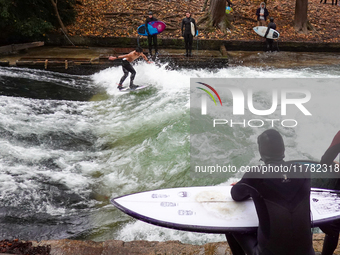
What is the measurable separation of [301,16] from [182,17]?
211 inches

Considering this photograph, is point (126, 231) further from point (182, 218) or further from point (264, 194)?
point (264, 194)

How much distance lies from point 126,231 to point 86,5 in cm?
1350

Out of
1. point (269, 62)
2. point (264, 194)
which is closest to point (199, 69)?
point (269, 62)

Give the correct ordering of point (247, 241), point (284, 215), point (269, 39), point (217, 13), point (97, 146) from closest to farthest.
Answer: point (284, 215) → point (247, 241) → point (97, 146) → point (269, 39) → point (217, 13)

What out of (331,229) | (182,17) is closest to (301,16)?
(182,17)

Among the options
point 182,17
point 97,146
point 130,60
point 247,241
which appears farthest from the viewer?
point 182,17

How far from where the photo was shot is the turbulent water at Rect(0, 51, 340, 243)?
15.1ft

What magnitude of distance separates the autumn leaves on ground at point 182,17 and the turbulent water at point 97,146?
3788 mm

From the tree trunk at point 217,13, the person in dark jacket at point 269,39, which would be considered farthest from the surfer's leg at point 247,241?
the tree trunk at point 217,13

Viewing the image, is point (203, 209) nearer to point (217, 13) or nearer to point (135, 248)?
point (135, 248)

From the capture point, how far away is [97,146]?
6664 mm

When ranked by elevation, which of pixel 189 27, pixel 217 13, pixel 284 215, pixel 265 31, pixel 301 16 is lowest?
pixel 284 215

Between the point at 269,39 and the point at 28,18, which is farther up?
the point at 28,18

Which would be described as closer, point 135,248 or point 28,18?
point 135,248
